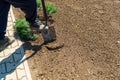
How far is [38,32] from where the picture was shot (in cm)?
577

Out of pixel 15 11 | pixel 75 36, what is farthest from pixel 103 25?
pixel 15 11

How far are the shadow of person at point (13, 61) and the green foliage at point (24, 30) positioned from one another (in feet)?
0.69

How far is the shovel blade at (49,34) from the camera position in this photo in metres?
5.50

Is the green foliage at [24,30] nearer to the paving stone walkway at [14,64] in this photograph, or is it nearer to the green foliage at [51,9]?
the paving stone walkway at [14,64]

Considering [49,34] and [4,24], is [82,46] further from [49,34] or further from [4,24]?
[4,24]

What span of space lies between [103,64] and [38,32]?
4.55ft

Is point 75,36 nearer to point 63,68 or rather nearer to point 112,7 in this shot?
point 63,68

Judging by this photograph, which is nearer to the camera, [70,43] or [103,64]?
[103,64]

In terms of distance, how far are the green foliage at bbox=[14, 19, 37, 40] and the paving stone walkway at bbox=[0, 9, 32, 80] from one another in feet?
0.47

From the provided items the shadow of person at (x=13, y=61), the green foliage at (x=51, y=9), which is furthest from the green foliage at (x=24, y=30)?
the green foliage at (x=51, y=9)

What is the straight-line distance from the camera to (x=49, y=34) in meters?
5.52

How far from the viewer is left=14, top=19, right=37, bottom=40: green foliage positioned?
18.2ft

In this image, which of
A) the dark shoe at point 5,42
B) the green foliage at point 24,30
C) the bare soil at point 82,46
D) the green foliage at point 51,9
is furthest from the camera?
the green foliage at point 51,9

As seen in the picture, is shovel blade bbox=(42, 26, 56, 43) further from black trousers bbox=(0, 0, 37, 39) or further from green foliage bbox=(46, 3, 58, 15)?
green foliage bbox=(46, 3, 58, 15)
